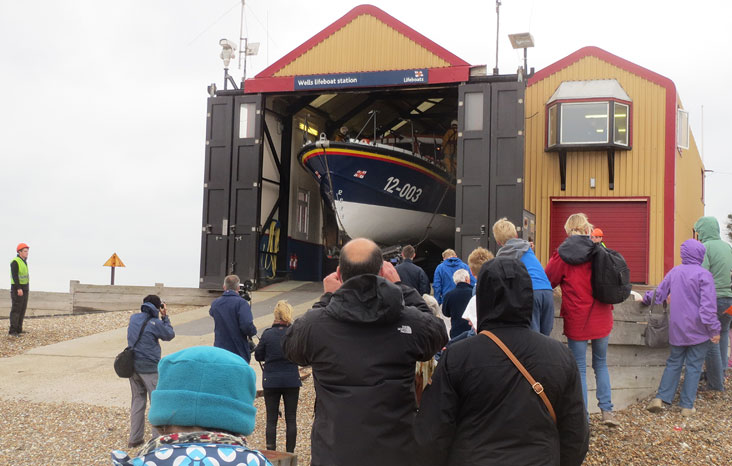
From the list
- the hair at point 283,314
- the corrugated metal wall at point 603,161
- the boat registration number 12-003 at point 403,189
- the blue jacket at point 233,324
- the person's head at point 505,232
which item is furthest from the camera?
the boat registration number 12-003 at point 403,189

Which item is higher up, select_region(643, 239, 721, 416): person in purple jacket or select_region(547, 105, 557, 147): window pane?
select_region(547, 105, 557, 147): window pane

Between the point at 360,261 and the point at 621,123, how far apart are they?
514 inches

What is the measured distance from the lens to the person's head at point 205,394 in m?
1.76

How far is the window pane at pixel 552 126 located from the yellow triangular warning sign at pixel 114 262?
10.7 meters

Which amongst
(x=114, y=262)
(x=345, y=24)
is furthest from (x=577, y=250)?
(x=114, y=262)

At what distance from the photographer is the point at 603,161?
14805 millimetres

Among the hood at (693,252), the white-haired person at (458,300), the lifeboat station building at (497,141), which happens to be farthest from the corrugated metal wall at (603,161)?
the white-haired person at (458,300)

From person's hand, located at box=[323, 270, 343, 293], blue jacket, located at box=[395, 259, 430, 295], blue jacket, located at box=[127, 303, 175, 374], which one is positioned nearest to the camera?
person's hand, located at box=[323, 270, 343, 293]

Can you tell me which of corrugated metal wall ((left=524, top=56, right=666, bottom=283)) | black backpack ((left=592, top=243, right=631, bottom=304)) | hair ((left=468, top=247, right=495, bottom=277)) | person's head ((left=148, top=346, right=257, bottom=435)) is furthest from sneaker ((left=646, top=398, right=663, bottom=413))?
corrugated metal wall ((left=524, top=56, right=666, bottom=283))

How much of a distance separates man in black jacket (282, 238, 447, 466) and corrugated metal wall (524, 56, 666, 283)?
12926 mm

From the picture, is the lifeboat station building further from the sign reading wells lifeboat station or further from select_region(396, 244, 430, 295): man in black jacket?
select_region(396, 244, 430, 295): man in black jacket

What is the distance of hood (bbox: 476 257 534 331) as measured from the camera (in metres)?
2.58

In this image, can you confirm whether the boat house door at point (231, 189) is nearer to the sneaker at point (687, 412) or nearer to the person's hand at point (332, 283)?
the sneaker at point (687, 412)

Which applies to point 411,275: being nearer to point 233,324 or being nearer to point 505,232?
point 233,324
